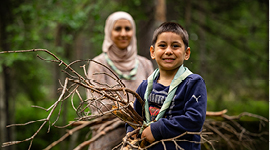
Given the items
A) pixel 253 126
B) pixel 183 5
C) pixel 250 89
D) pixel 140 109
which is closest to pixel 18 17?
pixel 183 5

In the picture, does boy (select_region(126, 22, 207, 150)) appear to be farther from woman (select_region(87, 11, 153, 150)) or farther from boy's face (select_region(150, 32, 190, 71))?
woman (select_region(87, 11, 153, 150))

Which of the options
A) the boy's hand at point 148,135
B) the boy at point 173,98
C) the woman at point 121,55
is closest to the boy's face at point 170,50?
the boy at point 173,98

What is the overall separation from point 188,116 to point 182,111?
0.07 metres

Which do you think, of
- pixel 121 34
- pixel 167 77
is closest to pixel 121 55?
pixel 121 34

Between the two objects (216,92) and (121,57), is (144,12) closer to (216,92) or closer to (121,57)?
(121,57)

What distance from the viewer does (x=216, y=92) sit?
274 inches

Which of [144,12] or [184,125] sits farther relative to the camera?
[144,12]

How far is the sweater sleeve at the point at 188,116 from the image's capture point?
1.30 m

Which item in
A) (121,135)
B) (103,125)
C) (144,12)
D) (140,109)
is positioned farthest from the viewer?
(144,12)

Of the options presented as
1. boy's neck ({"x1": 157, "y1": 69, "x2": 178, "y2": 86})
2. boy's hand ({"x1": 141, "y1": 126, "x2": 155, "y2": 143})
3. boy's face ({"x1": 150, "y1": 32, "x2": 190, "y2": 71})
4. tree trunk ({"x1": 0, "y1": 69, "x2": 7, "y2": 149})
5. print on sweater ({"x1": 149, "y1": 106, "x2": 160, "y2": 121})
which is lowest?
tree trunk ({"x1": 0, "y1": 69, "x2": 7, "y2": 149})

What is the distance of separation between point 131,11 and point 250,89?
4820 millimetres

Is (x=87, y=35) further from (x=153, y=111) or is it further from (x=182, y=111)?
(x=182, y=111)

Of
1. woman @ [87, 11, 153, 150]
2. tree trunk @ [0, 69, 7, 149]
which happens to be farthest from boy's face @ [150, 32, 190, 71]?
tree trunk @ [0, 69, 7, 149]

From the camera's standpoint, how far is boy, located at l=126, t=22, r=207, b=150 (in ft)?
4.32
